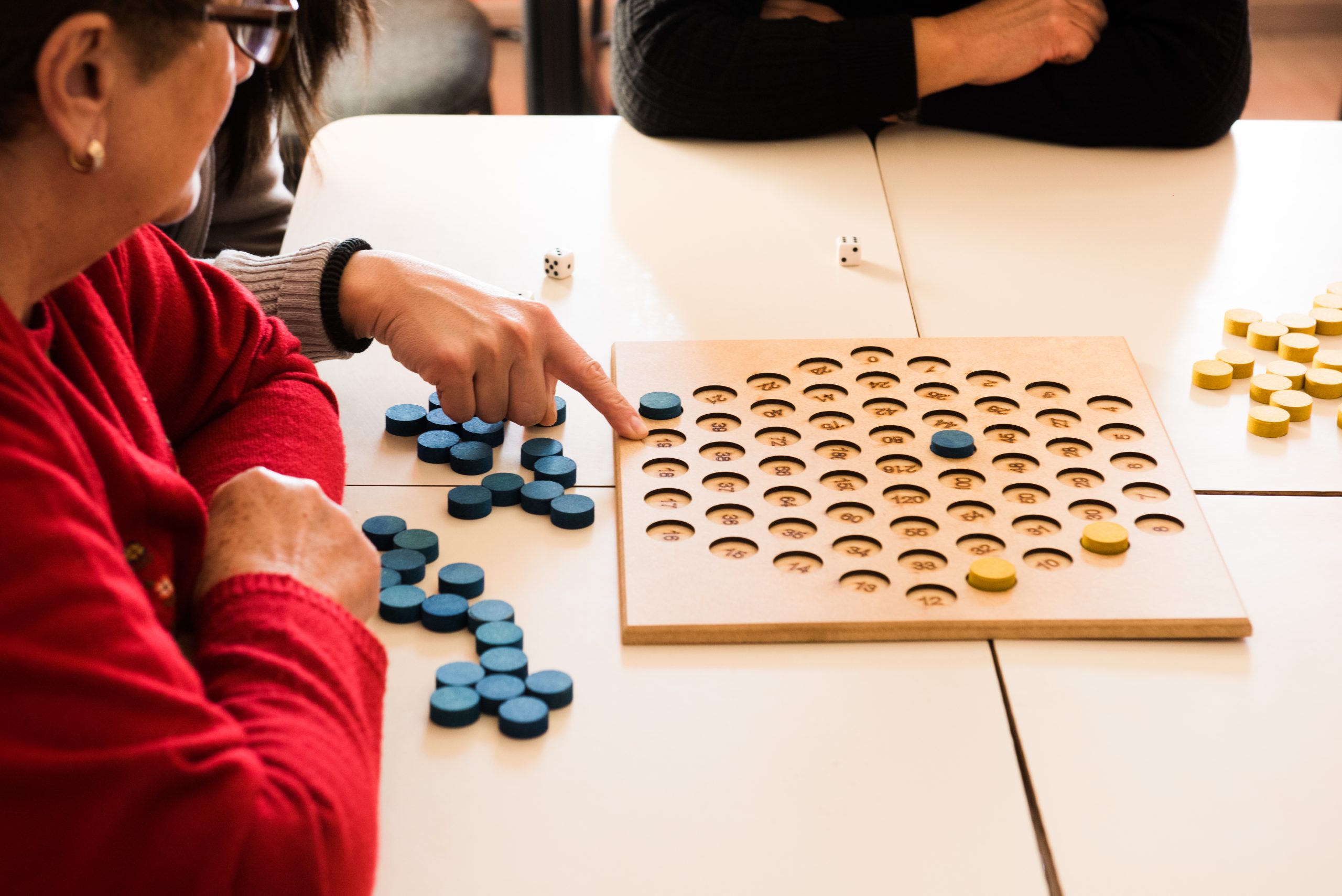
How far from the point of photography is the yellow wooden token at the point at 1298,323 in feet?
4.27

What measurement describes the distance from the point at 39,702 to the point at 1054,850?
1.73ft

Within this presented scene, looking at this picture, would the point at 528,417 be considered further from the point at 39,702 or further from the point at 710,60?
the point at 710,60

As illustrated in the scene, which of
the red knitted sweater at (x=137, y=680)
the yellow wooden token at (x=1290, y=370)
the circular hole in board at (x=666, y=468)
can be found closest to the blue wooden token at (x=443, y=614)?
the red knitted sweater at (x=137, y=680)

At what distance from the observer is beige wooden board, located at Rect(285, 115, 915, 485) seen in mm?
1257

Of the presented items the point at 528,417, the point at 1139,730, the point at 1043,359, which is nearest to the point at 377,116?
the point at 528,417

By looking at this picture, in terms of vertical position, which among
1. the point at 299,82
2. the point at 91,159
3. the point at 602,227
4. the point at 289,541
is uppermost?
the point at 91,159

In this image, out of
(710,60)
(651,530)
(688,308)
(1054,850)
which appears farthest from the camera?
(710,60)

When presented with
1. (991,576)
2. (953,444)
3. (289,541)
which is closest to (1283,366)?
(953,444)

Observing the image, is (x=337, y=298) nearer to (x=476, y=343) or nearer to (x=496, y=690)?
(x=476, y=343)

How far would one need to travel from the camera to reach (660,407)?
3.69 feet

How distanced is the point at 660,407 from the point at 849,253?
393 mm

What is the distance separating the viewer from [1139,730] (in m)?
0.83

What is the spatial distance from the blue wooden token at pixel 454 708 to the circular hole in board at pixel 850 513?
1.04 feet

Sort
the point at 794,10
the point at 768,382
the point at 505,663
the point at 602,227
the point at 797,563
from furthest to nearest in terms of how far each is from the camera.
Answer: the point at 794,10, the point at 602,227, the point at 768,382, the point at 797,563, the point at 505,663
